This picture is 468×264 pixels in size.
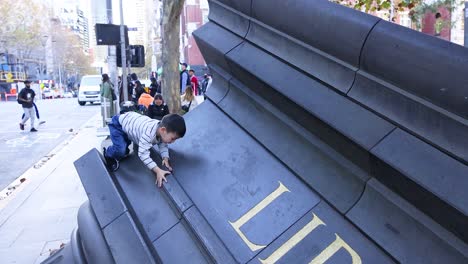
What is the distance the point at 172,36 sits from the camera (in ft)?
39.8

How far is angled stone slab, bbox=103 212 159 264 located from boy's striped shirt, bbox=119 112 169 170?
0.45 metres

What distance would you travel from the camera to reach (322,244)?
8.43 feet

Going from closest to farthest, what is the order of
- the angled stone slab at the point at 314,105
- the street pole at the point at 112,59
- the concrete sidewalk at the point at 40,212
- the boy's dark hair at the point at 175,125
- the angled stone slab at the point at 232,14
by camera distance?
1. the angled stone slab at the point at 314,105
2. the boy's dark hair at the point at 175,125
3. the angled stone slab at the point at 232,14
4. the concrete sidewalk at the point at 40,212
5. the street pole at the point at 112,59

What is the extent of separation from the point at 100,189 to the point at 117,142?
1.89 feet

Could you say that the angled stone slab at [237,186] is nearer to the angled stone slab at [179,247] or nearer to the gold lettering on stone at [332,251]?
the angled stone slab at [179,247]

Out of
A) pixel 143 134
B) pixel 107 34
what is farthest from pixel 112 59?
pixel 143 134

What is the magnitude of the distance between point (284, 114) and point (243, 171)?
1.71 feet

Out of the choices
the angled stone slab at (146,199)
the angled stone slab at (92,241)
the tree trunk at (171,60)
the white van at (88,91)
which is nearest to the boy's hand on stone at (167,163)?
the angled stone slab at (146,199)

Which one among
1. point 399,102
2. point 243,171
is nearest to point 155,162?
point 243,171

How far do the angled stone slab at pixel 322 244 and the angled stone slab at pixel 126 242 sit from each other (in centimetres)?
75

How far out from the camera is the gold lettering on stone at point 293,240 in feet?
8.54

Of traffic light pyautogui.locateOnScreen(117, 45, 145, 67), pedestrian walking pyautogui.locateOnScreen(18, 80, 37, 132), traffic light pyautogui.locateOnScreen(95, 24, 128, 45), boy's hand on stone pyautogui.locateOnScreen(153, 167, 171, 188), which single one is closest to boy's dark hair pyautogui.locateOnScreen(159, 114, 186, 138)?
boy's hand on stone pyautogui.locateOnScreen(153, 167, 171, 188)

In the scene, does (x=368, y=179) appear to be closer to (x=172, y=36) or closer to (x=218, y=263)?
(x=218, y=263)

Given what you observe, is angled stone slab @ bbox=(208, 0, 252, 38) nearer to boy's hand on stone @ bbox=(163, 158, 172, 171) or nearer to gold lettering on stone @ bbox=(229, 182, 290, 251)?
boy's hand on stone @ bbox=(163, 158, 172, 171)
